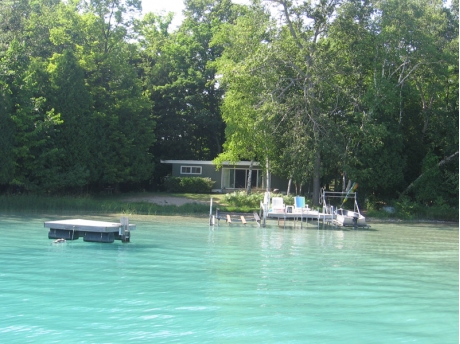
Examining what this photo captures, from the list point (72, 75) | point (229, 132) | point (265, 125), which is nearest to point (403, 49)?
point (265, 125)

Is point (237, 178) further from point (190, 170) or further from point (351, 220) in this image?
point (351, 220)

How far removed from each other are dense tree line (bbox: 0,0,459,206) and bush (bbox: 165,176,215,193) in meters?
2.11

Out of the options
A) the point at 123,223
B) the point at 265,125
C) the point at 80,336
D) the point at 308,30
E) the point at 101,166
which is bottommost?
the point at 80,336

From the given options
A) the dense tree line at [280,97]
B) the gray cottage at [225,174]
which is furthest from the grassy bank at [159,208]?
the gray cottage at [225,174]

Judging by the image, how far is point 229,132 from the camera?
38.0 m

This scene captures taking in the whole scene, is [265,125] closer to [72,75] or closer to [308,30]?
[308,30]

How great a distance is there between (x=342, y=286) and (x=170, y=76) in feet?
121

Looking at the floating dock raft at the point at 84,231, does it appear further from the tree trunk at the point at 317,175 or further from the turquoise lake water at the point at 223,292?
the tree trunk at the point at 317,175

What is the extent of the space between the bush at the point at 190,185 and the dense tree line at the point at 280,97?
6.92 feet

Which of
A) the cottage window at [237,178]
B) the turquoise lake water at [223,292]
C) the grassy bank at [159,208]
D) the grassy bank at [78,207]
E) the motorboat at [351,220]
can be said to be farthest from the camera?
the cottage window at [237,178]

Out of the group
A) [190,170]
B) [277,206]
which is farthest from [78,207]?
[190,170]

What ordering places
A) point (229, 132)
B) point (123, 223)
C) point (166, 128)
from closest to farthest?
point (123, 223), point (229, 132), point (166, 128)

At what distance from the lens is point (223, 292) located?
417 inches

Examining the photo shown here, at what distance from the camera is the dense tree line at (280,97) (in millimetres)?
32156
